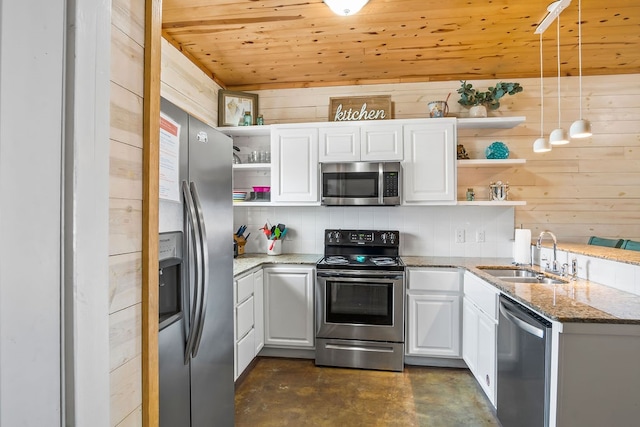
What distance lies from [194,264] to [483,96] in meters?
2.92

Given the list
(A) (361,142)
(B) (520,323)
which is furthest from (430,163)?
(B) (520,323)

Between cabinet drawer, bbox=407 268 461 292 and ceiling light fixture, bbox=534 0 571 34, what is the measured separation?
186cm

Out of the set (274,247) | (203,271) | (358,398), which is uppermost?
(203,271)

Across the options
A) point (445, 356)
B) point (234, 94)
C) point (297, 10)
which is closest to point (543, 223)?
point (445, 356)

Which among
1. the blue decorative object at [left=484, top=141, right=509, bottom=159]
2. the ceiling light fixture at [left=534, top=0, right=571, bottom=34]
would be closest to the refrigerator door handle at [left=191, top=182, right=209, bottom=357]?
the ceiling light fixture at [left=534, top=0, right=571, bottom=34]

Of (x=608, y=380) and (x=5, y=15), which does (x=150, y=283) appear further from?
(x=608, y=380)

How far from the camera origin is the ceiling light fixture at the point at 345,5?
197 cm

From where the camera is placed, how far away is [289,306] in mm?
2926

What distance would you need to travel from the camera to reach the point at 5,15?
0.49m

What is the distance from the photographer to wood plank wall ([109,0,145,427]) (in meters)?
0.71

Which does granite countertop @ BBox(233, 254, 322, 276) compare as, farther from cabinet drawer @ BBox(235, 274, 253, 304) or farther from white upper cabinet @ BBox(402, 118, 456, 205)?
white upper cabinet @ BBox(402, 118, 456, 205)

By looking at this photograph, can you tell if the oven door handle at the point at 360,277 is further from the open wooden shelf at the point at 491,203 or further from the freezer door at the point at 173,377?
the freezer door at the point at 173,377

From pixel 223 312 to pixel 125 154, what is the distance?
114 centimetres

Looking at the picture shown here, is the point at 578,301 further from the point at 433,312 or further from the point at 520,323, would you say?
the point at 433,312
